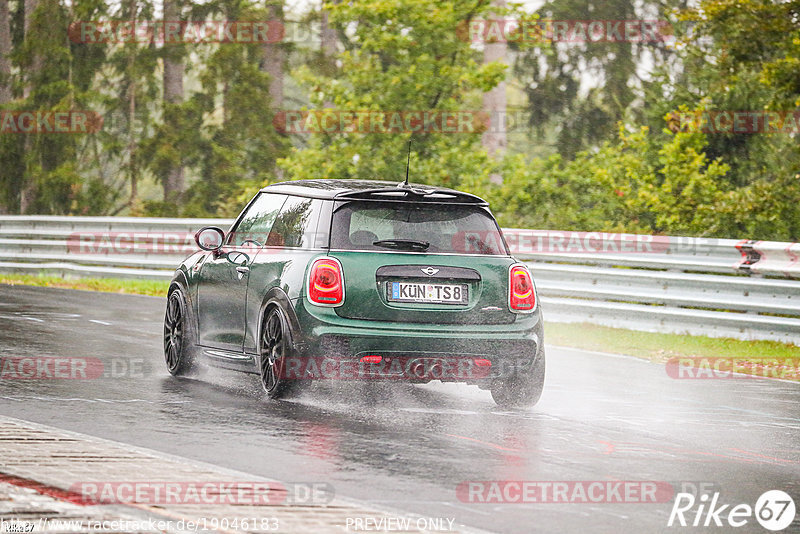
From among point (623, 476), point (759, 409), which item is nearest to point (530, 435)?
point (623, 476)

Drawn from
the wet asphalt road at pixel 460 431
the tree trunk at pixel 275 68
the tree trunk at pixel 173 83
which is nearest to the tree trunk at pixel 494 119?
the tree trunk at pixel 275 68

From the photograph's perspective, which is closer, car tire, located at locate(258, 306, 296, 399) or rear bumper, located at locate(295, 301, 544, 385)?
rear bumper, located at locate(295, 301, 544, 385)

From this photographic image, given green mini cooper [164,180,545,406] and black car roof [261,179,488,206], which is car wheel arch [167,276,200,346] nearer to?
green mini cooper [164,180,545,406]

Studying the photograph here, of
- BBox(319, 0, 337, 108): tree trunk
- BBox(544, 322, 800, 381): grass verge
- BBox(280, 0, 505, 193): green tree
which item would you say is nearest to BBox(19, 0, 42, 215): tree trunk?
BBox(319, 0, 337, 108): tree trunk

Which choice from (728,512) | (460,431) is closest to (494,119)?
(460,431)

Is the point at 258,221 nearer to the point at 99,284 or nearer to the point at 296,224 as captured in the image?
the point at 296,224

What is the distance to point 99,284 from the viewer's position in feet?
72.0

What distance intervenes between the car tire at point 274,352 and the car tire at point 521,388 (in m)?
1.56

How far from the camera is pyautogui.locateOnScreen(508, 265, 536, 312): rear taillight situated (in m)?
9.22

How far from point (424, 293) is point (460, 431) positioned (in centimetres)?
104

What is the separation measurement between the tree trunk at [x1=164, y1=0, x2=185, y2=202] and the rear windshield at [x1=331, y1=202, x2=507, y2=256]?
1289 inches

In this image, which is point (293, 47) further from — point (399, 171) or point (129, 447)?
point (129, 447)

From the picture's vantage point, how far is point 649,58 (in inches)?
1649

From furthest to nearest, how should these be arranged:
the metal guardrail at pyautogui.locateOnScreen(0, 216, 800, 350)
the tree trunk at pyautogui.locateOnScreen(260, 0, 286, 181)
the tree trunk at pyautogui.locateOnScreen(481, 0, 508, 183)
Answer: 1. the tree trunk at pyautogui.locateOnScreen(260, 0, 286, 181)
2. the tree trunk at pyautogui.locateOnScreen(481, 0, 508, 183)
3. the metal guardrail at pyautogui.locateOnScreen(0, 216, 800, 350)
